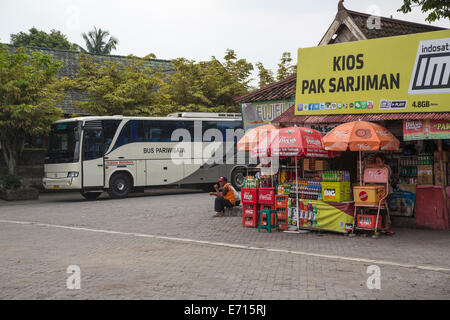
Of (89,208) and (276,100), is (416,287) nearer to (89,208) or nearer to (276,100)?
(276,100)

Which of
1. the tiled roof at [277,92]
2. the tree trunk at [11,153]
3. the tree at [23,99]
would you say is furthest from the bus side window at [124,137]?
the tiled roof at [277,92]

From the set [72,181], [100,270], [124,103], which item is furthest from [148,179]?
[100,270]

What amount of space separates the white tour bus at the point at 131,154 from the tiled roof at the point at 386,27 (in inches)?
431

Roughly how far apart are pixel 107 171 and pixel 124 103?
581cm

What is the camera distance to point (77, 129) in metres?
22.7

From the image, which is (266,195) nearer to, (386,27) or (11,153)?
(386,27)

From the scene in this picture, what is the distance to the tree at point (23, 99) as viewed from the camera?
72.2ft

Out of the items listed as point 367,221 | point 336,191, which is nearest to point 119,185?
point 336,191

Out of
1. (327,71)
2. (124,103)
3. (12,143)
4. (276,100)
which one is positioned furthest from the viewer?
(124,103)

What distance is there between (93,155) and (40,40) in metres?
28.7

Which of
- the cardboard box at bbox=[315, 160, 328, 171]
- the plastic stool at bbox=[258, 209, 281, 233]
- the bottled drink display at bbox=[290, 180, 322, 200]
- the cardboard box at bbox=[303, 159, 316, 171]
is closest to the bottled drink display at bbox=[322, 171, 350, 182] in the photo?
the bottled drink display at bbox=[290, 180, 322, 200]

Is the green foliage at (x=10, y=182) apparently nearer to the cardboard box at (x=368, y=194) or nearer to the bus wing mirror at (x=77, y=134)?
the bus wing mirror at (x=77, y=134)

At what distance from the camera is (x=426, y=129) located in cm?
1185

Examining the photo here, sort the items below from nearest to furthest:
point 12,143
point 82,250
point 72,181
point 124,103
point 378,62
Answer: point 82,250
point 378,62
point 72,181
point 12,143
point 124,103
